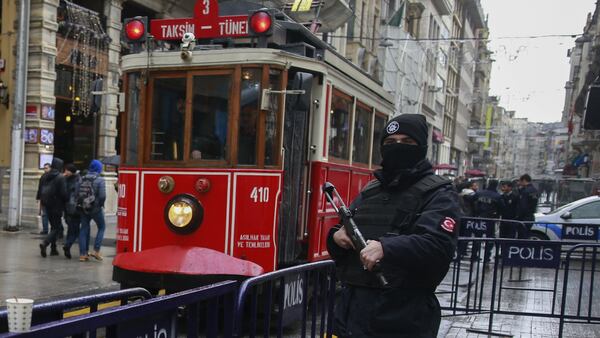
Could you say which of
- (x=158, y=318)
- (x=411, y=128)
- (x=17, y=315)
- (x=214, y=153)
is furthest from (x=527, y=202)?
(x=17, y=315)

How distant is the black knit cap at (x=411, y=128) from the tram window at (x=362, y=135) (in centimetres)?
488

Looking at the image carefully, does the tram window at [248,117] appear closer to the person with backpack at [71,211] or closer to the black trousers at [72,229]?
the person with backpack at [71,211]

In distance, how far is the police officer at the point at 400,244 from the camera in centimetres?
Result: 256

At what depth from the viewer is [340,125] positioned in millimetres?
7207

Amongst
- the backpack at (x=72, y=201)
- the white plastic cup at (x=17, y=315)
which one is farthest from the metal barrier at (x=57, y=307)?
the backpack at (x=72, y=201)

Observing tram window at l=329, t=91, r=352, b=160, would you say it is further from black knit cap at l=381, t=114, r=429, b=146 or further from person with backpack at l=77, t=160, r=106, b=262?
person with backpack at l=77, t=160, r=106, b=262

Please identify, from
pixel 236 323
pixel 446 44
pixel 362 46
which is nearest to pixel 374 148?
pixel 236 323

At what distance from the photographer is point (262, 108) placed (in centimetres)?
570

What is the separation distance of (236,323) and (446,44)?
5084cm

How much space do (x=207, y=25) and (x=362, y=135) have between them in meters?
3.09

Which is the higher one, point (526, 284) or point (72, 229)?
point (72, 229)

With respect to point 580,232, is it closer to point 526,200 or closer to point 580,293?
point 526,200

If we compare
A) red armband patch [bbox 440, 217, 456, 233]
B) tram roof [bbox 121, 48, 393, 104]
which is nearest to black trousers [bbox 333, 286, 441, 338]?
red armband patch [bbox 440, 217, 456, 233]

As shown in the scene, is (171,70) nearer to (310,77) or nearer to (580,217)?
(310,77)
